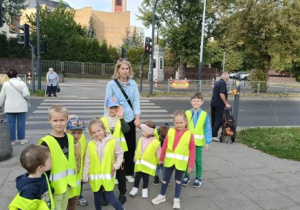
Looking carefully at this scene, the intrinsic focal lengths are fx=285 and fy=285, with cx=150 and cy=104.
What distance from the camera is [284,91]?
76.9 ft

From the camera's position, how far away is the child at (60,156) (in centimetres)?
275

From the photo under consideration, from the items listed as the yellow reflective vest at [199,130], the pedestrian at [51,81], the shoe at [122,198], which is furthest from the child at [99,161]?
the pedestrian at [51,81]

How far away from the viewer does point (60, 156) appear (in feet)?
9.11

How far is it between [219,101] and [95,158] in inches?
197

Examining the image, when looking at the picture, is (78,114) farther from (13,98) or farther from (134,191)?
(134,191)

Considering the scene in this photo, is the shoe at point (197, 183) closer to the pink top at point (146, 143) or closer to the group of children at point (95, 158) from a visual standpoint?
the group of children at point (95, 158)

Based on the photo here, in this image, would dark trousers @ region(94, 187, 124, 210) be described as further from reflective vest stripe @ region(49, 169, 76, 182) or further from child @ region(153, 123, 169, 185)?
child @ region(153, 123, 169, 185)

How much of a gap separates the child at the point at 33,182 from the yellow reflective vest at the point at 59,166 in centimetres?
31

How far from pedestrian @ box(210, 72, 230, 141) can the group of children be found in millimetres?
3049

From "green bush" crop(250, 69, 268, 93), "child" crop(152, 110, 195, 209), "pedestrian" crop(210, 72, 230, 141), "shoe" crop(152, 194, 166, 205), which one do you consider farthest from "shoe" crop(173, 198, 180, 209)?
"green bush" crop(250, 69, 268, 93)

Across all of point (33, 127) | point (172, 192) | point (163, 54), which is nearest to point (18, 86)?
point (33, 127)

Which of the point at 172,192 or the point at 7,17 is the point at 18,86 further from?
the point at 7,17

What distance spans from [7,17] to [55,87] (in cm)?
2861

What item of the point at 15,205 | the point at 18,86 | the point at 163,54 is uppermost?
the point at 163,54
